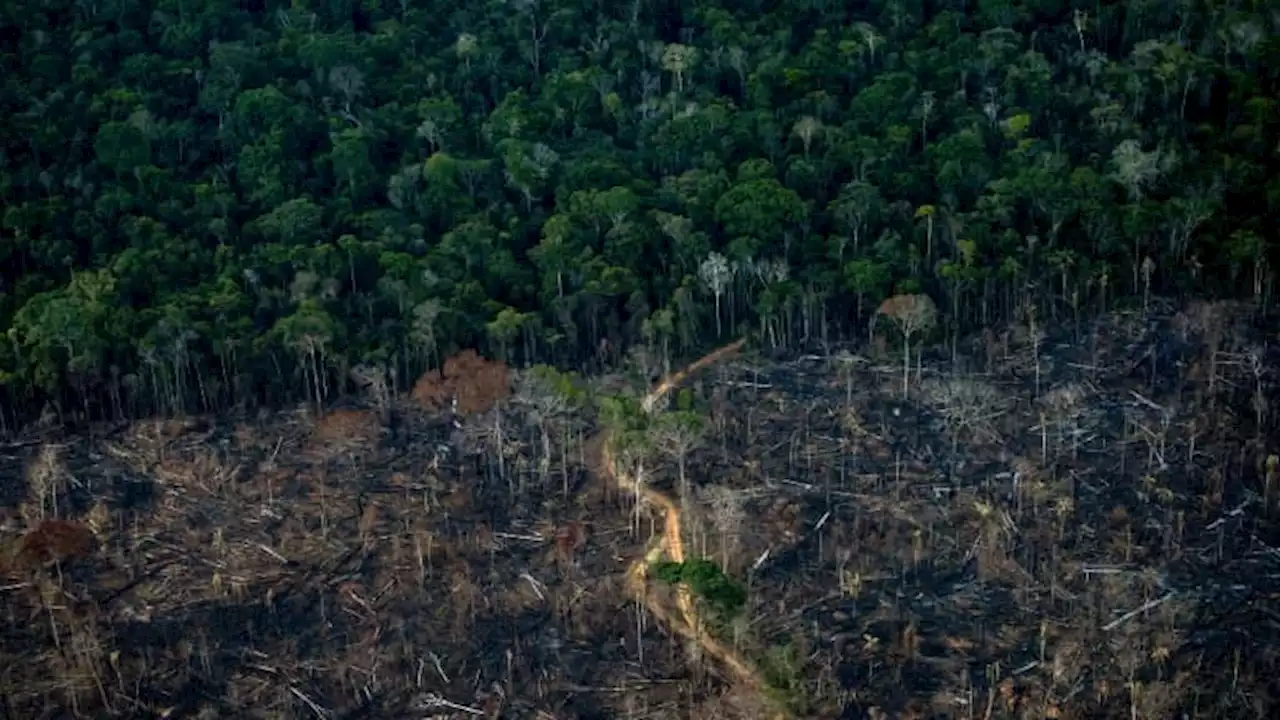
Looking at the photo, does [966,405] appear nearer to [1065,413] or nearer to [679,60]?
[1065,413]

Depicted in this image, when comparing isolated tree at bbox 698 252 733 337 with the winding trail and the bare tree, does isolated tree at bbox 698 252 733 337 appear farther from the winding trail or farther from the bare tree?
the bare tree

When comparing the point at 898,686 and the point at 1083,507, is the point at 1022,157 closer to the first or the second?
the point at 1083,507

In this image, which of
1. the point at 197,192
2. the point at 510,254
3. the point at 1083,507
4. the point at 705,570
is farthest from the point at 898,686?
the point at 197,192

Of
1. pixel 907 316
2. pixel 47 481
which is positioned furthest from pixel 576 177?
pixel 47 481

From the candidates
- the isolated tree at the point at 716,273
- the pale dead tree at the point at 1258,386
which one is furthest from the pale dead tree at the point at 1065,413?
the isolated tree at the point at 716,273

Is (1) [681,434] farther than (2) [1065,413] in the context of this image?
No

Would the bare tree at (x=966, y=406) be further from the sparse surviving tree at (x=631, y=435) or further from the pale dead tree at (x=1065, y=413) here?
the sparse surviving tree at (x=631, y=435)
